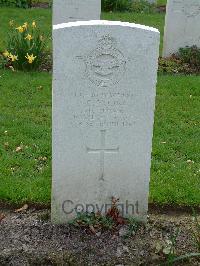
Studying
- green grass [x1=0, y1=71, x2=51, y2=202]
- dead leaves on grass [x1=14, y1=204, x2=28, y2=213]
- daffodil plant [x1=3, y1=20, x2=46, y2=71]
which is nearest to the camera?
dead leaves on grass [x1=14, y1=204, x2=28, y2=213]

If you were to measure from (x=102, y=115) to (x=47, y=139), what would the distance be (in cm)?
189

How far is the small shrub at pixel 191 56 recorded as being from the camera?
8961 mm

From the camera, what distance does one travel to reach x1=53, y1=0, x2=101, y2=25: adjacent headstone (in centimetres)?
895

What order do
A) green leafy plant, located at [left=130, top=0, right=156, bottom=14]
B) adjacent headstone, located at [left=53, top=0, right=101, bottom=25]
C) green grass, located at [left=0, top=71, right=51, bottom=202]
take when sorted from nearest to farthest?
green grass, located at [left=0, top=71, right=51, bottom=202], adjacent headstone, located at [left=53, top=0, right=101, bottom=25], green leafy plant, located at [left=130, top=0, right=156, bottom=14]

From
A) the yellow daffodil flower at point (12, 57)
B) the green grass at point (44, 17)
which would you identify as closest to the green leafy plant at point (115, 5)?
the green grass at point (44, 17)

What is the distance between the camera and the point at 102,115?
388 centimetres

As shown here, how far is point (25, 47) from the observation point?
781 cm

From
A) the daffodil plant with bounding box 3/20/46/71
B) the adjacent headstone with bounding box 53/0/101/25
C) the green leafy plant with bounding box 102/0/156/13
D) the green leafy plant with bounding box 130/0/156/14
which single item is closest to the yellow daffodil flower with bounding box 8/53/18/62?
the daffodil plant with bounding box 3/20/46/71

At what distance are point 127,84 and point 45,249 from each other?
1.33 metres

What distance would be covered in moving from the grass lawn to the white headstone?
51cm

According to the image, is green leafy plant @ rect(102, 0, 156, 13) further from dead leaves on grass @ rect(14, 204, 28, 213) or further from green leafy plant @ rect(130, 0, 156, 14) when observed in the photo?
dead leaves on grass @ rect(14, 204, 28, 213)

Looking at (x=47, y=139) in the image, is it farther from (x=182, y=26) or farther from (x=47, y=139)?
(x=182, y=26)

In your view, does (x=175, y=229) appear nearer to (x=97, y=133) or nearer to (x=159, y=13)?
(x=97, y=133)

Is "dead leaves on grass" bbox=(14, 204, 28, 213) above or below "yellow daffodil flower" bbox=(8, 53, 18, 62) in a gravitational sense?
below
